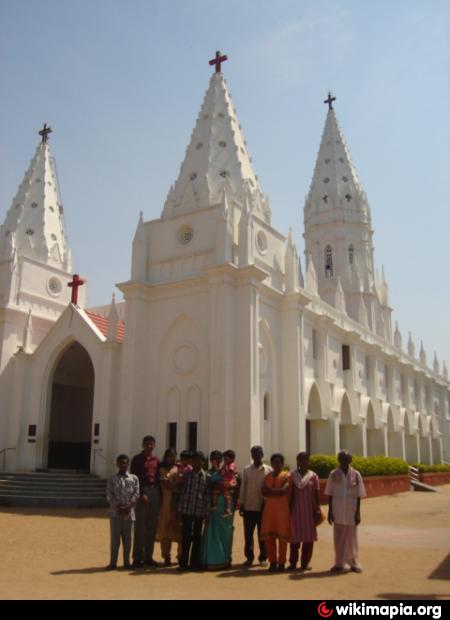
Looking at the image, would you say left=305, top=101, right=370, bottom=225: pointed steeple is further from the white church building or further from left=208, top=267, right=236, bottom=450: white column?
left=208, top=267, right=236, bottom=450: white column

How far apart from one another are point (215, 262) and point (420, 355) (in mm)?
32409

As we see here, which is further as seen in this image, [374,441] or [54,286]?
[374,441]

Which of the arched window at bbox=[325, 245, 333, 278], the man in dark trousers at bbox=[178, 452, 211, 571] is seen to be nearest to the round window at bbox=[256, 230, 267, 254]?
the man in dark trousers at bbox=[178, 452, 211, 571]

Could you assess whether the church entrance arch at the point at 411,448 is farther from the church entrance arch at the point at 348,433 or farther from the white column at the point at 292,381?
the white column at the point at 292,381

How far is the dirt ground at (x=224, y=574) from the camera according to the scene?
6727mm

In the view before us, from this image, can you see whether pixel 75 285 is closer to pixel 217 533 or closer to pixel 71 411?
pixel 71 411

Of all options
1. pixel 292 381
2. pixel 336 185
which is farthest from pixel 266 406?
pixel 336 185

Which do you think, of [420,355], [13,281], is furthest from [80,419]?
[420,355]

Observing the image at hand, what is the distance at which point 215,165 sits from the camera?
23.2 meters

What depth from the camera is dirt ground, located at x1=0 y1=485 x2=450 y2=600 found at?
22.1 ft

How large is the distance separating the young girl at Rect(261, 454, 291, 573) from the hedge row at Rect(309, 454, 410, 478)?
12006 millimetres
